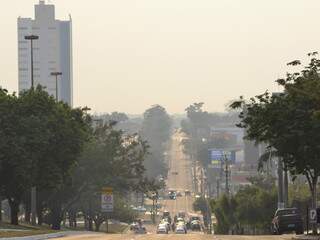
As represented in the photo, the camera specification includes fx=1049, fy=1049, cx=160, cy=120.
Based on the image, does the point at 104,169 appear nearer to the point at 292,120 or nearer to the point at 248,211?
the point at 248,211

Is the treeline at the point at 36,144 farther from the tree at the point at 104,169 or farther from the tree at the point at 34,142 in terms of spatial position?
the tree at the point at 104,169

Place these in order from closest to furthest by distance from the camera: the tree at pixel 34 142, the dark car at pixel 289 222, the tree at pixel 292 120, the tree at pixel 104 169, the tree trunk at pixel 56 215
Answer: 1. the tree at pixel 292 120
2. the dark car at pixel 289 222
3. the tree at pixel 34 142
4. the tree trunk at pixel 56 215
5. the tree at pixel 104 169

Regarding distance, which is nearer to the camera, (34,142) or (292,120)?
(292,120)

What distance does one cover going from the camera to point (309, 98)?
45656 mm

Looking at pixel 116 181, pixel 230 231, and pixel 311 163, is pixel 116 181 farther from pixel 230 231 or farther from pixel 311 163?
pixel 311 163

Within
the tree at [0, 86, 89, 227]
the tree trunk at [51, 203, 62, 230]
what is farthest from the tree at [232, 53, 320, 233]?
the tree trunk at [51, 203, 62, 230]

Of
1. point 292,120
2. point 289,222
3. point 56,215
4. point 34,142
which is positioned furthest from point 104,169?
point 292,120

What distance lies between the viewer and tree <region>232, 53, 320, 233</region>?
47406 millimetres

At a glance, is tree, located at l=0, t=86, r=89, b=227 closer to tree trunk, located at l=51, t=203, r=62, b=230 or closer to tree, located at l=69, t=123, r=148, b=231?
tree trunk, located at l=51, t=203, r=62, b=230

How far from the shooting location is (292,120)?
48.8 m

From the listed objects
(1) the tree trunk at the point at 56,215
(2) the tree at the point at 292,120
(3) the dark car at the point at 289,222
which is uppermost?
(2) the tree at the point at 292,120

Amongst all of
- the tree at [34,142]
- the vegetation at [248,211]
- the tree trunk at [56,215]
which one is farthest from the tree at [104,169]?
the tree at [34,142]

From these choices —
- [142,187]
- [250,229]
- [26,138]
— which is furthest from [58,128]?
[250,229]

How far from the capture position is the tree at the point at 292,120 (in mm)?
47406
